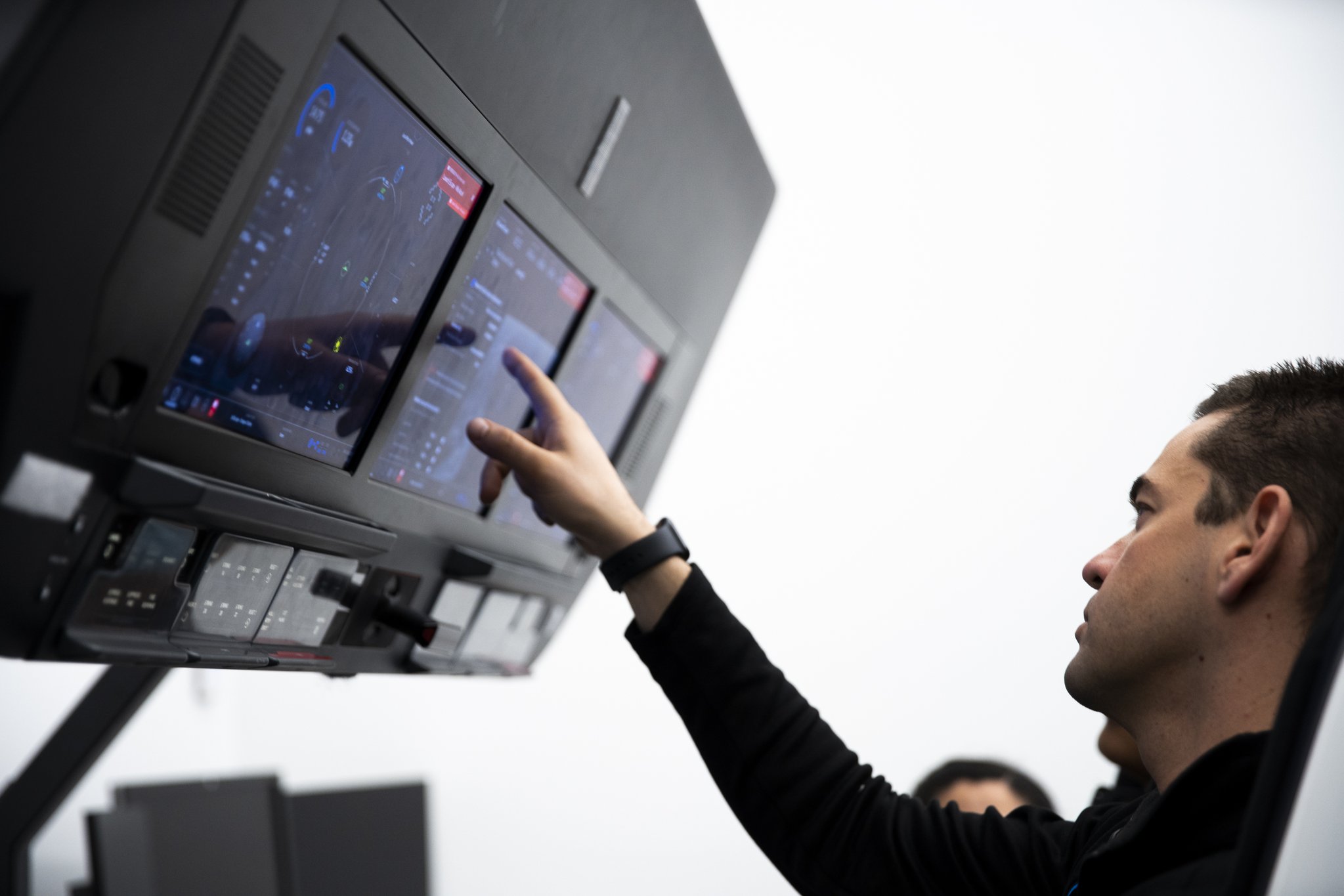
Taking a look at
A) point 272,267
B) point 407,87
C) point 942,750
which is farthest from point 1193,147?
point 272,267

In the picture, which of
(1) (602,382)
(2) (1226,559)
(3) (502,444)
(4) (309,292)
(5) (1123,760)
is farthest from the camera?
(5) (1123,760)

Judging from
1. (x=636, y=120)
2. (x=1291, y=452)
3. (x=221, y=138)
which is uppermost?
(x=636, y=120)

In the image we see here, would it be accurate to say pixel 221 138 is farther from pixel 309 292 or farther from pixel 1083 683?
pixel 1083 683

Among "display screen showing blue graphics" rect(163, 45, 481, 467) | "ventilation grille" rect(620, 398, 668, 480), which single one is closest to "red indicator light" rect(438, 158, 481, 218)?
"display screen showing blue graphics" rect(163, 45, 481, 467)

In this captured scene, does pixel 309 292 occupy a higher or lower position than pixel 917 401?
lower

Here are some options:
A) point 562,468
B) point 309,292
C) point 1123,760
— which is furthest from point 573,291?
point 1123,760

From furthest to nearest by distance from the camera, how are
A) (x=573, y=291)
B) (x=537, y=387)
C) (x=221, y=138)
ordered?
(x=573, y=291) < (x=537, y=387) < (x=221, y=138)

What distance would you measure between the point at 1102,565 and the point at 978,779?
132cm

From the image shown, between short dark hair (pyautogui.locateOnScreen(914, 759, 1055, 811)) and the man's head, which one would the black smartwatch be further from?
short dark hair (pyautogui.locateOnScreen(914, 759, 1055, 811))

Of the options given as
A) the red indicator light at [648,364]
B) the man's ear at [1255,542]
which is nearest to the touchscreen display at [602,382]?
the red indicator light at [648,364]

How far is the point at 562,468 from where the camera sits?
4.42 ft

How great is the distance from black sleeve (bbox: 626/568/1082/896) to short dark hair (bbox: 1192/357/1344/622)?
19.4 inches

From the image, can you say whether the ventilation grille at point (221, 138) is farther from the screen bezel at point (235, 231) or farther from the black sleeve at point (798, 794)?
the black sleeve at point (798, 794)

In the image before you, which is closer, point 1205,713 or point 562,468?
point 1205,713
